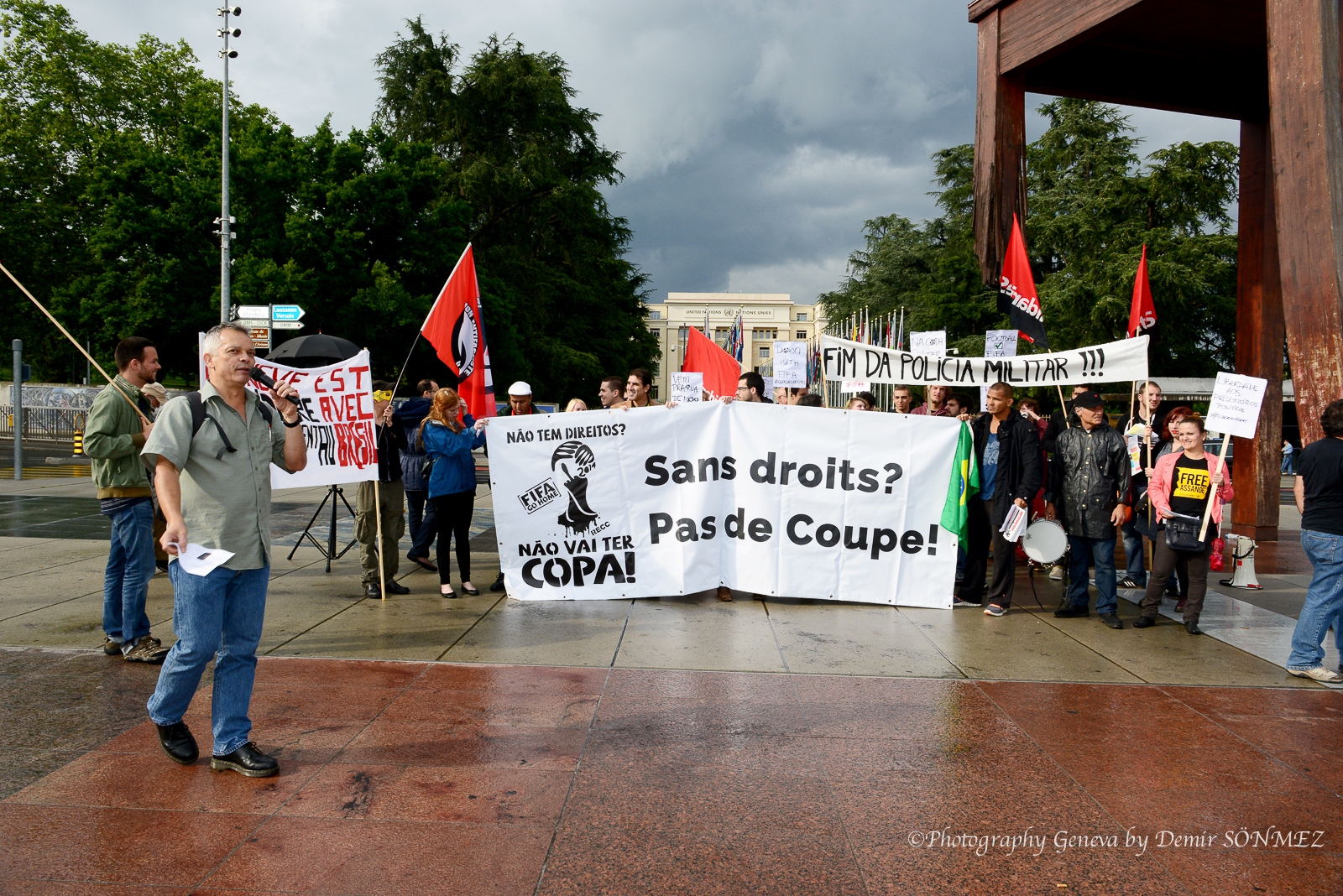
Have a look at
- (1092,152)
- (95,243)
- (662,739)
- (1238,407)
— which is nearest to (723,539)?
(662,739)

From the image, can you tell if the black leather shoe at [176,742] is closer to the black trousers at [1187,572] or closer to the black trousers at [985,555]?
the black trousers at [985,555]

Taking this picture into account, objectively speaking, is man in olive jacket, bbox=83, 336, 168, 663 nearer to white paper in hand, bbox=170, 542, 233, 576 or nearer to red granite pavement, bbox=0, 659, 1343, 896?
red granite pavement, bbox=0, 659, 1343, 896

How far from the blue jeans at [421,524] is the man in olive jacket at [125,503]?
2.49 m

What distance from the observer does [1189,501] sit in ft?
22.8

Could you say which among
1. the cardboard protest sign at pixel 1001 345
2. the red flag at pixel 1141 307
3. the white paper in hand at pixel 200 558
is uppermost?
the red flag at pixel 1141 307

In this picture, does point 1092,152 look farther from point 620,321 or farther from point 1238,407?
point 1238,407

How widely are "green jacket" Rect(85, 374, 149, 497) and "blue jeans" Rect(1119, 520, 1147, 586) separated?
27.4ft

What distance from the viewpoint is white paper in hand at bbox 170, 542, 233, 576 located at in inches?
146

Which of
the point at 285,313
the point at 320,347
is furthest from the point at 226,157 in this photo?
the point at 320,347

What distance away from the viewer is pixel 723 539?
7820mm

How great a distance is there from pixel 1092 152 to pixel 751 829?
3804 centimetres

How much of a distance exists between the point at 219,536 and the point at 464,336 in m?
4.44

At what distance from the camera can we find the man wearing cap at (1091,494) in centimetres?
730

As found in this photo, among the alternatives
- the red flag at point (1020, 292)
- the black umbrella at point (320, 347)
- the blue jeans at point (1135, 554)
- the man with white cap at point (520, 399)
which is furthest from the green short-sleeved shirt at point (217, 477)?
the black umbrella at point (320, 347)
